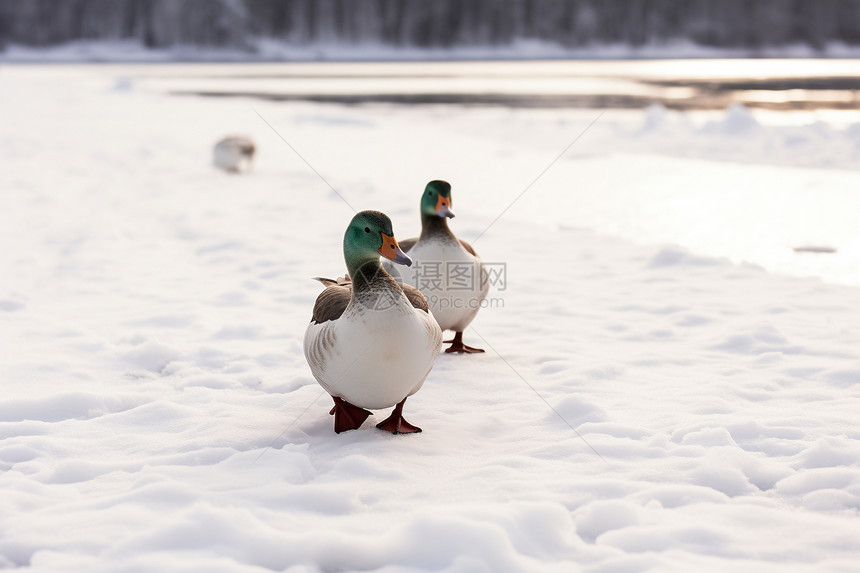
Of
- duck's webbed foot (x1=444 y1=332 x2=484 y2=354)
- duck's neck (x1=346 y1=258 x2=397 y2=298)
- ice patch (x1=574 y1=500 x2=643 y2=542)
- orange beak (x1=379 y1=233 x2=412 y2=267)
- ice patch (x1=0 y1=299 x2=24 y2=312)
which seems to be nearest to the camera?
ice patch (x1=574 y1=500 x2=643 y2=542)

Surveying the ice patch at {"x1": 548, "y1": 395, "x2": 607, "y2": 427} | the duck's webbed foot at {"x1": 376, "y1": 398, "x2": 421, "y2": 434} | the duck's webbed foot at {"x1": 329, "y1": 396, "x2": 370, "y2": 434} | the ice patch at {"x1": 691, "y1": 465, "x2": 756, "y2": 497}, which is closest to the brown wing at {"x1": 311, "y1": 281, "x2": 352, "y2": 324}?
the duck's webbed foot at {"x1": 329, "y1": 396, "x2": 370, "y2": 434}

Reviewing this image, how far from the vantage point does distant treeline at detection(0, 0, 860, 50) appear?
95.8m

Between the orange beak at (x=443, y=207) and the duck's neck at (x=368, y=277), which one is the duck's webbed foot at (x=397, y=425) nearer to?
the duck's neck at (x=368, y=277)

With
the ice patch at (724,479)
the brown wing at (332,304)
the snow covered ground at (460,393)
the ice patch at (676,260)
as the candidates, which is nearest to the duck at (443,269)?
the snow covered ground at (460,393)

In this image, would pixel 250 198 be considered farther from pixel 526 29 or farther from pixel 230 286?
pixel 526 29

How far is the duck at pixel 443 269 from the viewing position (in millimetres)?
5031

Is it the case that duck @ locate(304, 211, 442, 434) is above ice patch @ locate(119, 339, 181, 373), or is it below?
above

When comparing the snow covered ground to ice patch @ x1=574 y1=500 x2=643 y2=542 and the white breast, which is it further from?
the white breast

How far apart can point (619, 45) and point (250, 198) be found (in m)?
96.5

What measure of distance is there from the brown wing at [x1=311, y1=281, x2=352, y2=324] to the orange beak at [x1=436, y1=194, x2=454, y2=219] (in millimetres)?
1100

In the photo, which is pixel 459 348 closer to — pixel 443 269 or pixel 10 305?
pixel 443 269

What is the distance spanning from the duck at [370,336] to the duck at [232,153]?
32.3 feet

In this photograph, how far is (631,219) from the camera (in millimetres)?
9992

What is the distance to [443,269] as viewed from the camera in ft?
16.5
